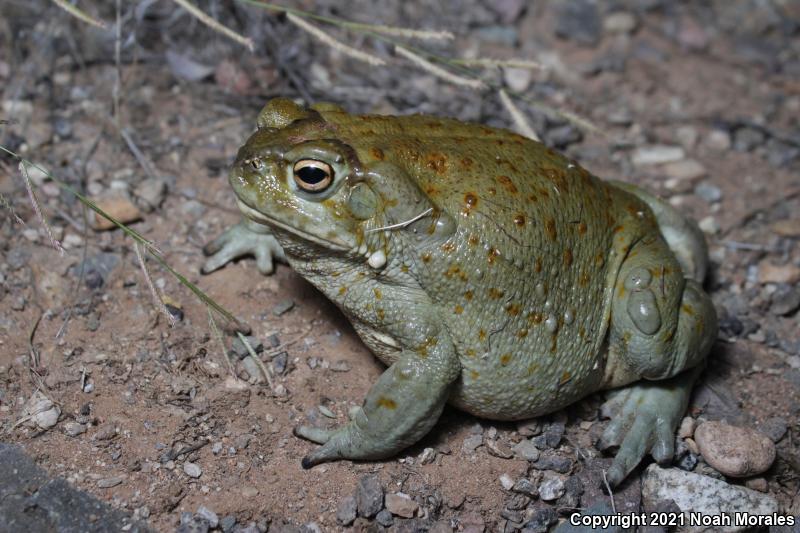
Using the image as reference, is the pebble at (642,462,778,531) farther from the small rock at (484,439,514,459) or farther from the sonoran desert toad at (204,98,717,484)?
the small rock at (484,439,514,459)

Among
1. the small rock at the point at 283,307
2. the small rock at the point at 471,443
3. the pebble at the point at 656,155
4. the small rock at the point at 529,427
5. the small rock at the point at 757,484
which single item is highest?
the pebble at the point at 656,155

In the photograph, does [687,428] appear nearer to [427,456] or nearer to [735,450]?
[735,450]

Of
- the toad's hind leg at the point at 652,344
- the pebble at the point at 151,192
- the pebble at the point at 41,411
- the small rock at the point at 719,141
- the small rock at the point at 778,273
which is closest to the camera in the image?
the pebble at the point at 41,411

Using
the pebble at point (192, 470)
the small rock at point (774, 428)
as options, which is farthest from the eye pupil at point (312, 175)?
the small rock at point (774, 428)

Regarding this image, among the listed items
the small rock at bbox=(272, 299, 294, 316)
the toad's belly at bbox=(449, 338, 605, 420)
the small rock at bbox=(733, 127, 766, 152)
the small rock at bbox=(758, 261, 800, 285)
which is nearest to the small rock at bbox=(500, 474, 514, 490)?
the toad's belly at bbox=(449, 338, 605, 420)

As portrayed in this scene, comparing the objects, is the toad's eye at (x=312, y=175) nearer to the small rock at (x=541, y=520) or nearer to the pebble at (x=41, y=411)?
the pebble at (x=41, y=411)

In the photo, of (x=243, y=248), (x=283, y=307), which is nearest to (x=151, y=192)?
(x=243, y=248)

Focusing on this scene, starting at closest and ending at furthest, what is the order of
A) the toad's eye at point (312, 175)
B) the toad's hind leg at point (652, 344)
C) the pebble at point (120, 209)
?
1. the toad's eye at point (312, 175)
2. the toad's hind leg at point (652, 344)
3. the pebble at point (120, 209)
